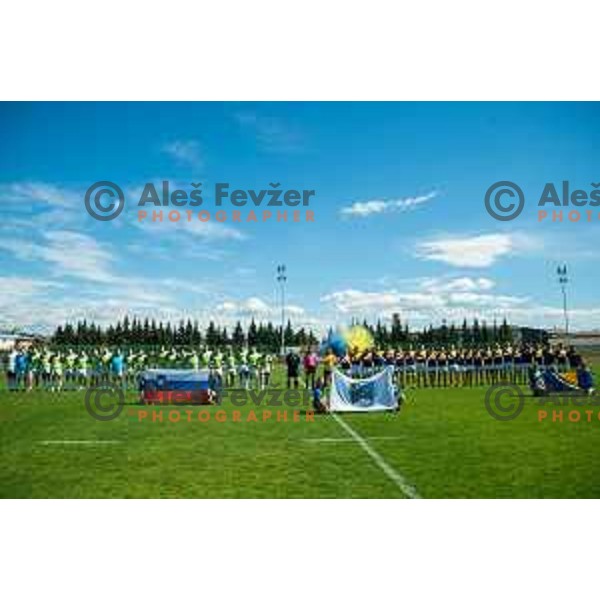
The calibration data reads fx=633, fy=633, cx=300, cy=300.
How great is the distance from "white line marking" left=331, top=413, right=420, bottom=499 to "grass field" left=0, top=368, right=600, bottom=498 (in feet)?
0.08

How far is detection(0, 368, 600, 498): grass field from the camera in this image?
6.70 meters

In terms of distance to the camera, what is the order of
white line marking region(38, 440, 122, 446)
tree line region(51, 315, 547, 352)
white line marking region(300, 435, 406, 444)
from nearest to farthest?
white line marking region(300, 435, 406, 444)
white line marking region(38, 440, 122, 446)
tree line region(51, 315, 547, 352)

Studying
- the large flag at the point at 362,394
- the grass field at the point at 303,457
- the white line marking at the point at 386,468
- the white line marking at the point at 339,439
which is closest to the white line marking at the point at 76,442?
the grass field at the point at 303,457

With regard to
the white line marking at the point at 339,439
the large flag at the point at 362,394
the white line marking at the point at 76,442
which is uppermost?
the large flag at the point at 362,394

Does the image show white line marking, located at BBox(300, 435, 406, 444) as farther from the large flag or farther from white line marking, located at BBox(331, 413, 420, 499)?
the large flag

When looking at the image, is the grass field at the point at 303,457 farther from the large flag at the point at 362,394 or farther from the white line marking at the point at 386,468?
the large flag at the point at 362,394

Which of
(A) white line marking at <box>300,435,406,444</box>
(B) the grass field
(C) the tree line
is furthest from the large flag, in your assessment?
(C) the tree line

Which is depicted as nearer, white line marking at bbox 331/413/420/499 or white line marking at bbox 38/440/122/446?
white line marking at bbox 331/413/420/499

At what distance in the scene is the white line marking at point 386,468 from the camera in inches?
255

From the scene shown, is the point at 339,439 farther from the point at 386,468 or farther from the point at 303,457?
the point at 386,468

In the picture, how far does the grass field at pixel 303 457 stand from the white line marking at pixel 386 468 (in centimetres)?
2

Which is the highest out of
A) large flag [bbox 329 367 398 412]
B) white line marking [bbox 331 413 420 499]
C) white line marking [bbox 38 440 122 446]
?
large flag [bbox 329 367 398 412]
